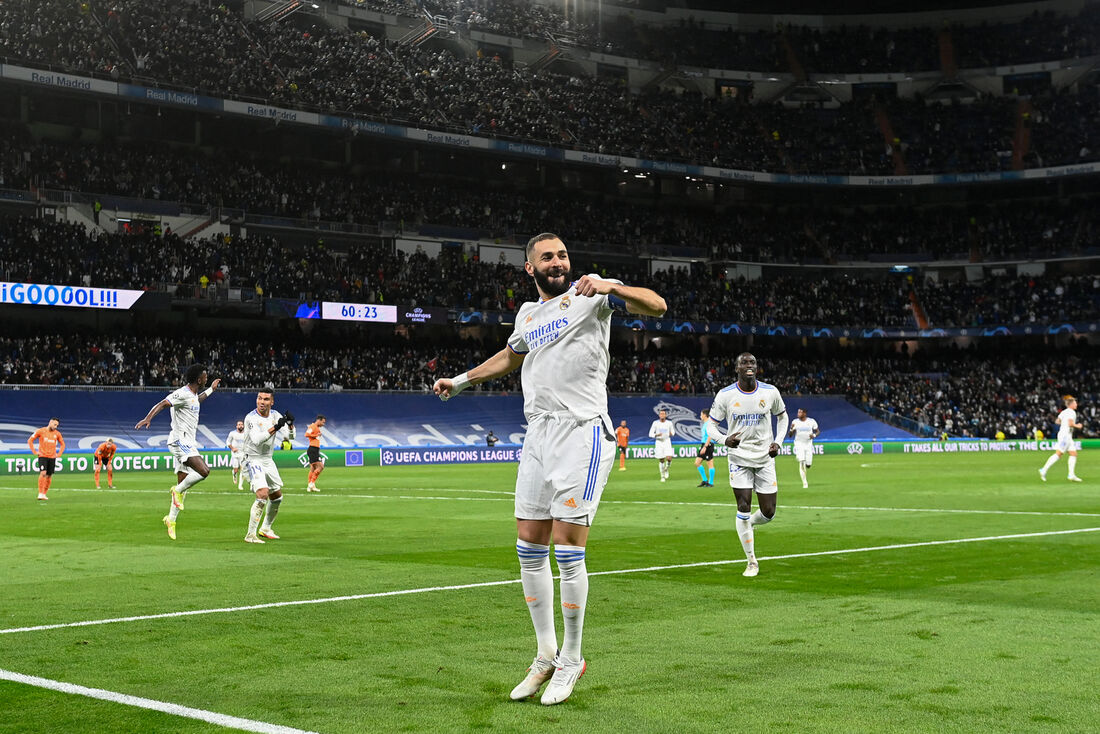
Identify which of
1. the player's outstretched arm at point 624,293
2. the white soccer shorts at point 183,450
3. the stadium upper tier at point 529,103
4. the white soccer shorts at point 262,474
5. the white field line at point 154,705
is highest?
the stadium upper tier at point 529,103

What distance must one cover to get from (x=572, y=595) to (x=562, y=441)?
941mm

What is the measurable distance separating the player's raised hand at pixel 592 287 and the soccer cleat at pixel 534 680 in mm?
2241

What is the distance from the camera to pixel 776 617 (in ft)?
31.7

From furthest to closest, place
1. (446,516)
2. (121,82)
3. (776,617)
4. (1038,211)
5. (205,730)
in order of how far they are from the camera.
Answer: (1038,211)
(121,82)
(446,516)
(776,617)
(205,730)

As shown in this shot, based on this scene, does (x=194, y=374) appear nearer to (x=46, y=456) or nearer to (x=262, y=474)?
(x=262, y=474)

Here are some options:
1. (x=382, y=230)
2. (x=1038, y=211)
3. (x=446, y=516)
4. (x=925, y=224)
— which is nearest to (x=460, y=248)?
(x=382, y=230)

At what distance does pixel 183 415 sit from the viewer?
63.0ft

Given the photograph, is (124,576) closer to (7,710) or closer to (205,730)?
(7,710)

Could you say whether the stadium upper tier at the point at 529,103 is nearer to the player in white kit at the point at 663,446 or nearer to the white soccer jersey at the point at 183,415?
the player in white kit at the point at 663,446

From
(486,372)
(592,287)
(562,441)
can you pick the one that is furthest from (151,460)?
(592,287)

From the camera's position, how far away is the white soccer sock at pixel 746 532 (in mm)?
12734

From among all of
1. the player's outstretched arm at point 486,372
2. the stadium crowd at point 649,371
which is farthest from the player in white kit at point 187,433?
the stadium crowd at point 649,371

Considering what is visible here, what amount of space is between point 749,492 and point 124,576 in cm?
742

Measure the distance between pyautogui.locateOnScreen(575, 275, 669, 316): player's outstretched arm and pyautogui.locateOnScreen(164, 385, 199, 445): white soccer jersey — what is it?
14.2 m
